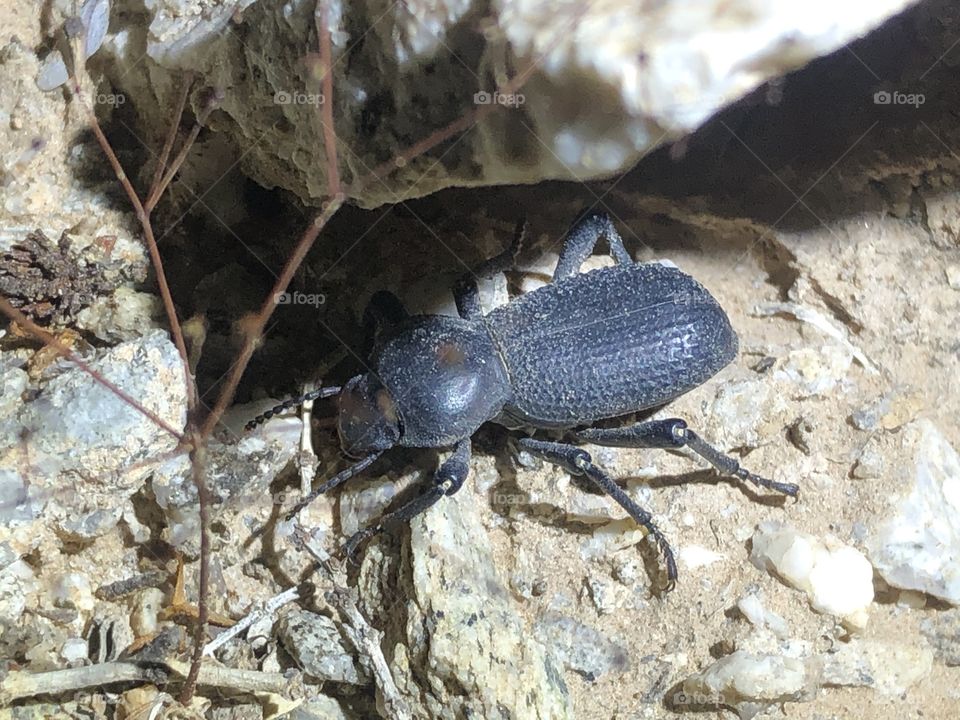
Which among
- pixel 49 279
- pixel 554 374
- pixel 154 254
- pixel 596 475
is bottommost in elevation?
pixel 596 475

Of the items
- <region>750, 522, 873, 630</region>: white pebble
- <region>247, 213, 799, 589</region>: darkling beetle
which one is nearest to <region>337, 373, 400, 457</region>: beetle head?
<region>247, 213, 799, 589</region>: darkling beetle

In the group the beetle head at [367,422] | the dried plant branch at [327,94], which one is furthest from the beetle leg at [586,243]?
the dried plant branch at [327,94]

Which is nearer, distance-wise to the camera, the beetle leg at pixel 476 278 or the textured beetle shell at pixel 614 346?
the textured beetle shell at pixel 614 346

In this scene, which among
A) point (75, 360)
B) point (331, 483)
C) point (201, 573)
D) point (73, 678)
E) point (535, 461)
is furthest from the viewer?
point (535, 461)

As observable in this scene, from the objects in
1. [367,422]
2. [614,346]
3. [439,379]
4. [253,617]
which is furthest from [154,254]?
[614,346]

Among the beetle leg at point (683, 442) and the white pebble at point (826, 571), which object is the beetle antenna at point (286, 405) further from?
the white pebble at point (826, 571)

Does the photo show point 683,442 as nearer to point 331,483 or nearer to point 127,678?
point 331,483
